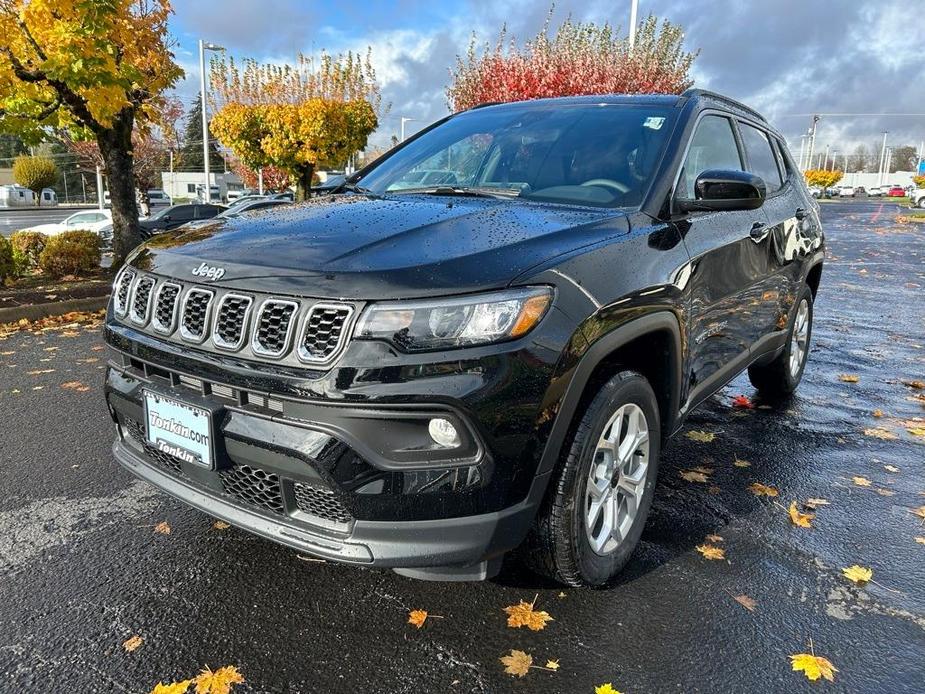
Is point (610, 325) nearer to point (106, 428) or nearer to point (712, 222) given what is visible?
point (712, 222)

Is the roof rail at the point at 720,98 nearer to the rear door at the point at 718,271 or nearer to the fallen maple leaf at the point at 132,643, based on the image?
the rear door at the point at 718,271

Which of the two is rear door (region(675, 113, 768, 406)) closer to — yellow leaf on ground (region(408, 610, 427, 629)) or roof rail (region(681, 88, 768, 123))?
roof rail (region(681, 88, 768, 123))

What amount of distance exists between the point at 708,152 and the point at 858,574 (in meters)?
1.99

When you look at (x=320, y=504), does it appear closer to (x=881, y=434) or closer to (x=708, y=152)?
(x=708, y=152)

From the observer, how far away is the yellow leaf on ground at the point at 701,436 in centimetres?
447

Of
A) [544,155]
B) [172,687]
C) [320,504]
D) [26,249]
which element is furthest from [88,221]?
[320,504]

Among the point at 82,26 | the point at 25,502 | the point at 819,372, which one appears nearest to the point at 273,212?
the point at 25,502

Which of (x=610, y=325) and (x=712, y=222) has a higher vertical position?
(x=712, y=222)

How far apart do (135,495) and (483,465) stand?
7.33 ft

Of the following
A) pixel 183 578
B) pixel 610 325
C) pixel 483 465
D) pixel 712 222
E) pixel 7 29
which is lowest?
pixel 183 578

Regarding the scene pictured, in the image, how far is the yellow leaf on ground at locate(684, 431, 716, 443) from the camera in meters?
4.47

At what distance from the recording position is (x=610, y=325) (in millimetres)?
2336

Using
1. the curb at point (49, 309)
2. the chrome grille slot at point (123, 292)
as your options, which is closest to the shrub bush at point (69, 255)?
the curb at point (49, 309)

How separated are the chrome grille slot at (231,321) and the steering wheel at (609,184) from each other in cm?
158
